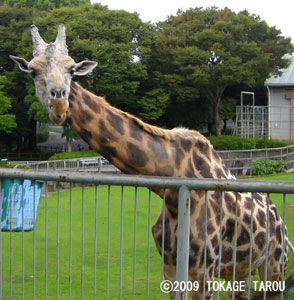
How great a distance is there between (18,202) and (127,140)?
1.03 m

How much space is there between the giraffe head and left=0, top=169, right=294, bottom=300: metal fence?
0.64m

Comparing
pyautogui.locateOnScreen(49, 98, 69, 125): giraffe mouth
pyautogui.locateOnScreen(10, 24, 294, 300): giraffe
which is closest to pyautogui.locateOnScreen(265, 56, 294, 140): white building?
pyautogui.locateOnScreen(10, 24, 294, 300): giraffe

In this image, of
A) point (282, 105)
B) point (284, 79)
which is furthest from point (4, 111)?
point (284, 79)

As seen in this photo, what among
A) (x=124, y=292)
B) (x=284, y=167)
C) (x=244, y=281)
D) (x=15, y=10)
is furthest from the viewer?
(x=15, y=10)

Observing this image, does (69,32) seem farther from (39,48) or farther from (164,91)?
(39,48)

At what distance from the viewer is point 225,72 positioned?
32.7m

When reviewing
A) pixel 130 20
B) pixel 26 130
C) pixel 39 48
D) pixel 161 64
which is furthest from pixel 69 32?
pixel 39 48

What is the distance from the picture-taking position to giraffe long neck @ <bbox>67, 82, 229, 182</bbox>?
421cm

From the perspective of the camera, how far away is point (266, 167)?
913 inches

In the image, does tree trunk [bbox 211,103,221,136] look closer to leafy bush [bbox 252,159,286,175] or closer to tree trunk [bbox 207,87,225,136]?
tree trunk [bbox 207,87,225,136]

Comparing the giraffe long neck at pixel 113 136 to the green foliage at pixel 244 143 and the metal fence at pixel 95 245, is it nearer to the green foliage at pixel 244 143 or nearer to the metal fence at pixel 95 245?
the metal fence at pixel 95 245

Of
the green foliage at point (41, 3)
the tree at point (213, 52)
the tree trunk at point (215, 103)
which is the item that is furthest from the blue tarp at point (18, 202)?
the green foliage at point (41, 3)

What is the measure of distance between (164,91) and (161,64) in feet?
6.79

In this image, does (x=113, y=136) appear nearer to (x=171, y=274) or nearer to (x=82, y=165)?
(x=171, y=274)
